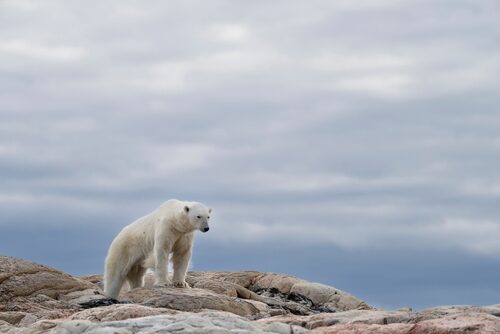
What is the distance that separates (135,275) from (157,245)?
2414mm

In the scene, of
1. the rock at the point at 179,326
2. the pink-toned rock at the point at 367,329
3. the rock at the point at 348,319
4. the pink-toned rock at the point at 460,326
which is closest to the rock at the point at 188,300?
the rock at the point at 348,319

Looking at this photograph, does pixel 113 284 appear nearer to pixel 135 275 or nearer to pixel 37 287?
pixel 135 275

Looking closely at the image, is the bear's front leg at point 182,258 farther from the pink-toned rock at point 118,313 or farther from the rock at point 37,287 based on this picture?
the pink-toned rock at point 118,313

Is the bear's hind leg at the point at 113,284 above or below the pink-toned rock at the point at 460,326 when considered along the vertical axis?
above

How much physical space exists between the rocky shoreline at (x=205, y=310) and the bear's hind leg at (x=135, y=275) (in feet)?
4.10

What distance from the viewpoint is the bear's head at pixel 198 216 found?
25953 millimetres

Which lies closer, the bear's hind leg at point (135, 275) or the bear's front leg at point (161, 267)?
the bear's front leg at point (161, 267)

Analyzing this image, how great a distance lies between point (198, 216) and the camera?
85.4ft

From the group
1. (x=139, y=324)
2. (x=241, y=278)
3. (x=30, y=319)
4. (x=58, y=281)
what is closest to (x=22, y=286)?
(x=58, y=281)

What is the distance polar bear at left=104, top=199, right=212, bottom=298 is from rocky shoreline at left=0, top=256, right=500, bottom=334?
888 mm

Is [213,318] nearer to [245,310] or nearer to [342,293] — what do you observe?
[245,310]

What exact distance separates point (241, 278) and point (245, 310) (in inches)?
447

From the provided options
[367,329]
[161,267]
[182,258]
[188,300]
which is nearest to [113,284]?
[182,258]

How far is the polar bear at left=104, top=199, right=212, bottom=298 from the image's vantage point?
84.1ft
